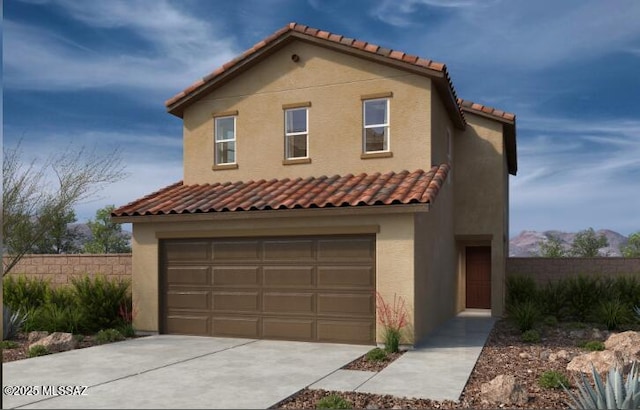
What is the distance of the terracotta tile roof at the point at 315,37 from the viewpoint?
15.1 meters

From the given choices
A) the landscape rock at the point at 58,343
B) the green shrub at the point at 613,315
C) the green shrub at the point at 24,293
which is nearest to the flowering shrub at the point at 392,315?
the landscape rock at the point at 58,343

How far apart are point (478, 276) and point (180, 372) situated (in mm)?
16452

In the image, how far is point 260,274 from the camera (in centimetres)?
1456

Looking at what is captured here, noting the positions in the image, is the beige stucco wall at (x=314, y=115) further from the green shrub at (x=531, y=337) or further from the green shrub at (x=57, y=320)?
the green shrub at (x=57, y=320)

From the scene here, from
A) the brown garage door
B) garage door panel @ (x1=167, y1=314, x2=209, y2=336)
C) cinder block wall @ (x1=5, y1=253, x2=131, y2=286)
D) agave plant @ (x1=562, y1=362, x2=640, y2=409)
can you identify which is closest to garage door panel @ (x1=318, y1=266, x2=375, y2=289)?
the brown garage door

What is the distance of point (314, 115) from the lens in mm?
16391

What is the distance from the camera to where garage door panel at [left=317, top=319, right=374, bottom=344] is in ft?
43.9

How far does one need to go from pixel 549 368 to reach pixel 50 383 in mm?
8436

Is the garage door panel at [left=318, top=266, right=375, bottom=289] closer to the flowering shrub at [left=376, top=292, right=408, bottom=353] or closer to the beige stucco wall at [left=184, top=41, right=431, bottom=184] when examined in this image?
the flowering shrub at [left=376, top=292, right=408, bottom=353]

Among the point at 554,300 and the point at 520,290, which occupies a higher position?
the point at 520,290

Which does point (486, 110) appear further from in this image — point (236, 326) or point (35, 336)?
point (35, 336)

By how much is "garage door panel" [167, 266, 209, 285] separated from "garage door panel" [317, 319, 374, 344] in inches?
131

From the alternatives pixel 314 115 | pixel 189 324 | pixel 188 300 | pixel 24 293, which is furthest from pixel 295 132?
pixel 24 293

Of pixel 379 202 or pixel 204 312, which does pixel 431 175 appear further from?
pixel 204 312
